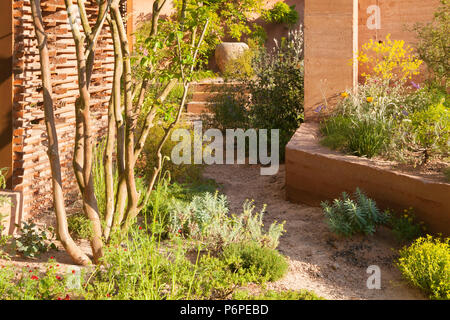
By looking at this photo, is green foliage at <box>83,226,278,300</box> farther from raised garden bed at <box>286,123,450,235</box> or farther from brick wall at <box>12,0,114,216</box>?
raised garden bed at <box>286,123,450,235</box>

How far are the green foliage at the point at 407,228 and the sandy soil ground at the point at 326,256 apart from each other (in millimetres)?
123

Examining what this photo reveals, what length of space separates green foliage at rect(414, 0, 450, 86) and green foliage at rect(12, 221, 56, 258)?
528 centimetres

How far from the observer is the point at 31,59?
549 cm

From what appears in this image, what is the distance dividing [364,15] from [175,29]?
5.08 meters

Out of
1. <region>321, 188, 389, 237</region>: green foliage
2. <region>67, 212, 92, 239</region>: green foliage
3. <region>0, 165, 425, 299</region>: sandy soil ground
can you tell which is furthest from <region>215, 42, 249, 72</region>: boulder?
<region>67, 212, 92, 239</region>: green foliage

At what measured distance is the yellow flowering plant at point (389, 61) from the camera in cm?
743

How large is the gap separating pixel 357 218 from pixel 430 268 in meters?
1.08

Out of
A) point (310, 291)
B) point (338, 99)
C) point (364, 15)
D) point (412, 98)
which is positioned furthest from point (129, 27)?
point (310, 291)

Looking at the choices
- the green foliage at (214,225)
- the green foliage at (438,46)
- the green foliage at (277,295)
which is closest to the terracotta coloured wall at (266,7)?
the green foliage at (438,46)

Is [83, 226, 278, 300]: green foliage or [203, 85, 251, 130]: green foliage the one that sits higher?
[203, 85, 251, 130]: green foliage

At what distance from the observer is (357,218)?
5375mm

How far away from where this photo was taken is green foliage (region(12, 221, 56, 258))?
4629mm

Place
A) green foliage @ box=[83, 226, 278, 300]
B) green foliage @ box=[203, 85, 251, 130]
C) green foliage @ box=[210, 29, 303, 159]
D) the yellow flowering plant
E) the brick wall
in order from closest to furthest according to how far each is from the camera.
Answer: green foliage @ box=[83, 226, 278, 300]
the brick wall
the yellow flowering plant
green foliage @ box=[210, 29, 303, 159]
green foliage @ box=[203, 85, 251, 130]

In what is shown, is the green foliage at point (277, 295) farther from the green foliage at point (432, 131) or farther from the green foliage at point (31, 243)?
the green foliage at point (432, 131)
